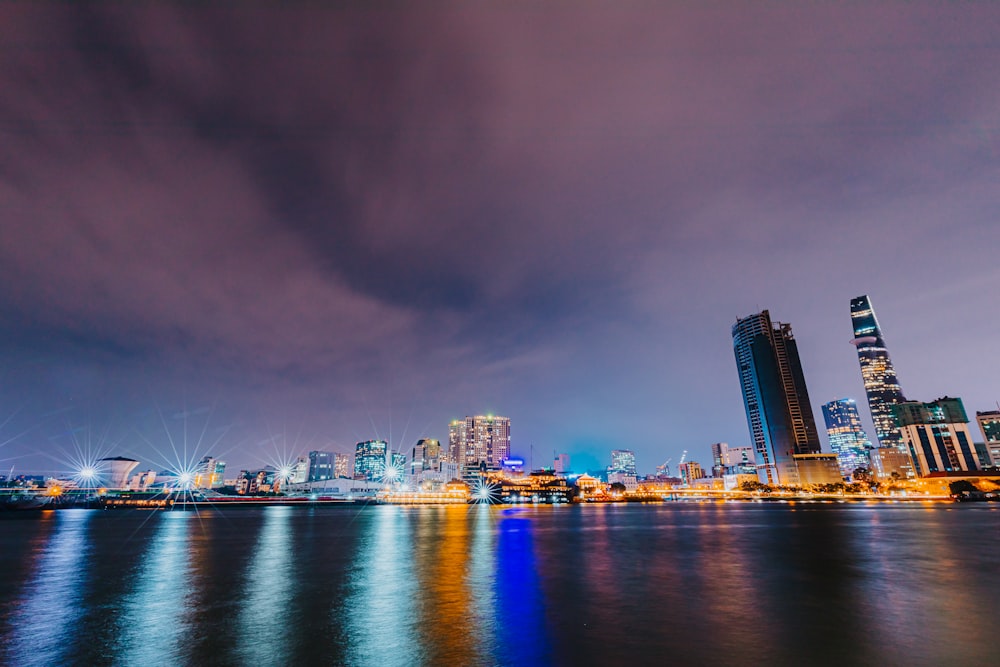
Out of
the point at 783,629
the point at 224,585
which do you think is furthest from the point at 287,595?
the point at 783,629

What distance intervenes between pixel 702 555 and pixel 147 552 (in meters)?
59.5

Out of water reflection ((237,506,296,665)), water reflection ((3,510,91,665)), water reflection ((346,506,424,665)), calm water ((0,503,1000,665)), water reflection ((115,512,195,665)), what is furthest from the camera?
water reflection ((3,510,91,665))

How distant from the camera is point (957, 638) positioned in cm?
1805

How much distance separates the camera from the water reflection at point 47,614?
1758 cm

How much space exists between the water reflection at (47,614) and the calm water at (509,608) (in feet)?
0.41

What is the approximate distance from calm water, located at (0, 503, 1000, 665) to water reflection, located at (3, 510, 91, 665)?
13 cm

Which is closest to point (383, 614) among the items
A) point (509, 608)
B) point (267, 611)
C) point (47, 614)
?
point (509, 608)

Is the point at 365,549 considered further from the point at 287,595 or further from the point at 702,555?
the point at 702,555

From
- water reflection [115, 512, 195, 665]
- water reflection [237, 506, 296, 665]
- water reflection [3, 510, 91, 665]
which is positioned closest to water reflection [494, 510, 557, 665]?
water reflection [237, 506, 296, 665]

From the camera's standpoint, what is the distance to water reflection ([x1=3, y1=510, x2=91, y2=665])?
17.6 meters

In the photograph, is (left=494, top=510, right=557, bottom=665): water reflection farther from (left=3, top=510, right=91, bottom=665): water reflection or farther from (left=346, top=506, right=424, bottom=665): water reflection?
(left=3, top=510, right=91, bottom=665): water reflection

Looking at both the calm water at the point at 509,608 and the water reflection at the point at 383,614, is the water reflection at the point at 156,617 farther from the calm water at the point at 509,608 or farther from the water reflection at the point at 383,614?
the water reflection at the point at 383,614

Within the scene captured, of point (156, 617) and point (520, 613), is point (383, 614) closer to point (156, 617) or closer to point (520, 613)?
point (520, 613)

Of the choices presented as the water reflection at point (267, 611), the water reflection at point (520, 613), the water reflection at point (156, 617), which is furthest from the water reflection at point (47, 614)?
the water reflection at point (520, 613)
